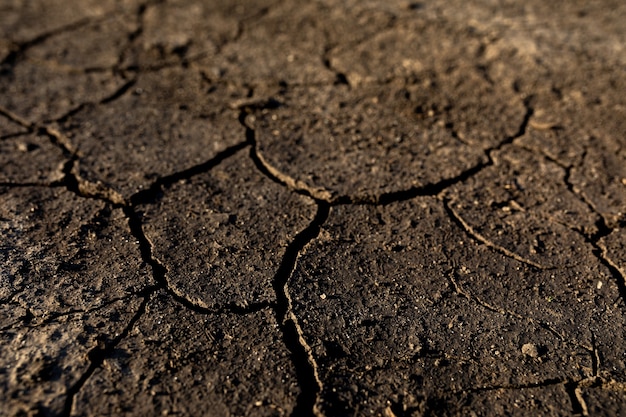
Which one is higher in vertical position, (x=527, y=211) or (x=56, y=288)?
(x=56, y=288)

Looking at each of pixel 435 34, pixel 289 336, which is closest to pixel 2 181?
pixel 289 336

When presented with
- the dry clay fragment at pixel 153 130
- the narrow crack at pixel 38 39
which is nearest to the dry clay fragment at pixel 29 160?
the dry clay fragment at pixel 153 130

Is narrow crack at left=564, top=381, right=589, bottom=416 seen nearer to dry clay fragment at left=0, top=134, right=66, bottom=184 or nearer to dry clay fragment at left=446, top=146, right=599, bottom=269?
dry clay fragment at left=446, top=146, right=599, bottom=269

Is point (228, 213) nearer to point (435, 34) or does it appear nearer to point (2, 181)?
point (2, 181)

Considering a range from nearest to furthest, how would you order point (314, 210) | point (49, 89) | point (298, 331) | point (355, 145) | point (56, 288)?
point (298, 331)
point (56, 288)
point (314, 210)
point (355, 145)
point (49, 89)

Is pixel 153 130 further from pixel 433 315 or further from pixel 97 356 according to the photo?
pixel 433 315

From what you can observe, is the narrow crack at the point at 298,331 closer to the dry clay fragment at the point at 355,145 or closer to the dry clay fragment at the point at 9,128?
the dry clay fragment at the point at 355,145

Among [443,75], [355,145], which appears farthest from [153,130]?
[443,75]
